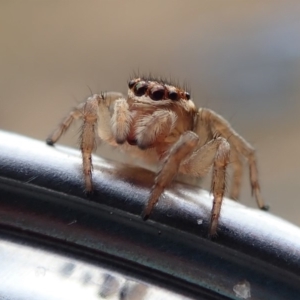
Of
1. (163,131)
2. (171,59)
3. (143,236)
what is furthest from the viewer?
(171,59)

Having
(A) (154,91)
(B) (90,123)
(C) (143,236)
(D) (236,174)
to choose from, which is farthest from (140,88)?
(C) (143,236)

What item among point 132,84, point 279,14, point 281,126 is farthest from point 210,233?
point 279,14

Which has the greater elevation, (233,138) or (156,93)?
(156,93)

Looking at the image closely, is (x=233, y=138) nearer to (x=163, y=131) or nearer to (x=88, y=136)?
(x=163, y=131)

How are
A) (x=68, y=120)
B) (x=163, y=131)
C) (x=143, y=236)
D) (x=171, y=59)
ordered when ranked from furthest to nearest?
1. (x=171, y=59)
2. (x=68, y=120)
3. (x=163, y=131)
4. (x=143, y=236)

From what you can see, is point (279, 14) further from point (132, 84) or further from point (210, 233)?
point (210, 233)

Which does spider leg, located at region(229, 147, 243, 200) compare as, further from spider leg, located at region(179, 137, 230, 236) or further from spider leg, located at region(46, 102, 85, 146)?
spider leg, located at region(46, 102, 85, 146)

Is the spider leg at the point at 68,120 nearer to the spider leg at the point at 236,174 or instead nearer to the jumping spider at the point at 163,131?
the jumping spider at the point at 163,131

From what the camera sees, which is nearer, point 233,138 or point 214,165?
point 214,165
